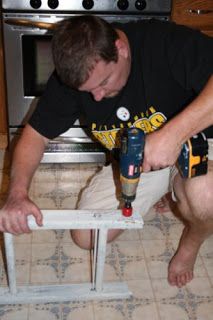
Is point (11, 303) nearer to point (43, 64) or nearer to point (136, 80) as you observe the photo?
point (136, 80)

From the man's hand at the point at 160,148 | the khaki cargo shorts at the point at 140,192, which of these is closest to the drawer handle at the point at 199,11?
the khaki cargo shorts at the point at 140,192

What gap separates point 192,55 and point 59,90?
424 millimetres

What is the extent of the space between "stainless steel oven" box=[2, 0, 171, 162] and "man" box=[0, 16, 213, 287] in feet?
2.30

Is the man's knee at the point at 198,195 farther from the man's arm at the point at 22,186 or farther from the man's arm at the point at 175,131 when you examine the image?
the man's arm at the point at 22,186

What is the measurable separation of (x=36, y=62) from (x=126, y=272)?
1.10 metres

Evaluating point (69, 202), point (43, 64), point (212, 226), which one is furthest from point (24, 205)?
point (43, 64)

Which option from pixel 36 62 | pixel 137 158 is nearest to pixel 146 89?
pixel 137 158

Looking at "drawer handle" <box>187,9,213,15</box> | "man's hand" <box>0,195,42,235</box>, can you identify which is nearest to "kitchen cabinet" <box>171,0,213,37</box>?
"drawer handle" <box>187,9,213,15</box>

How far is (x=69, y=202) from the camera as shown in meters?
1.93

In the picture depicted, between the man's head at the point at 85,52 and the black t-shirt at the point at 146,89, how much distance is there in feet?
0.57

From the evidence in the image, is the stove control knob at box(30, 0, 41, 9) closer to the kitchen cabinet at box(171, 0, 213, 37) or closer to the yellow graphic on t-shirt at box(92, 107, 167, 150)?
the kitchen cabinet at box(171, 0, 213, 37)

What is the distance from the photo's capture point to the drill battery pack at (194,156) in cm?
115

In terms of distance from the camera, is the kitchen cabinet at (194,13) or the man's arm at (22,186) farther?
the kitchen cabinet at (194,13)

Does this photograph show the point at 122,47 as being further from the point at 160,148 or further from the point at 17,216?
the point at 17,216
